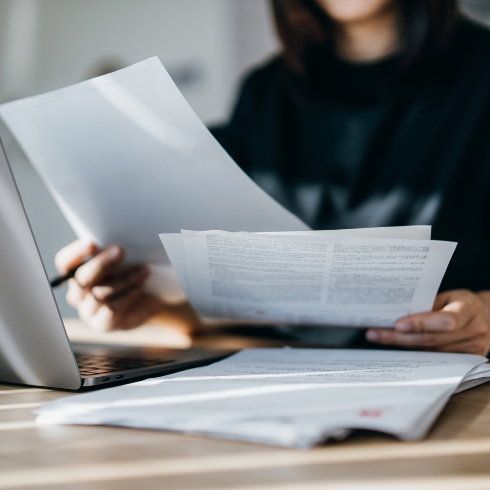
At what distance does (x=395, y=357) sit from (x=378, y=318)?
0.06 m

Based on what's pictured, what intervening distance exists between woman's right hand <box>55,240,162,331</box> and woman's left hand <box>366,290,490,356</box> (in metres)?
0.34

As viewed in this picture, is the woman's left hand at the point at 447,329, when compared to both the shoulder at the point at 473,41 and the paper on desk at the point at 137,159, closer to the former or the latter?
the paper on desk at the point at 137,159

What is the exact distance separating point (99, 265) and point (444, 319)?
0.41 m

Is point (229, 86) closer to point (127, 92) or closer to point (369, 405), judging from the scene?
point (127, 92)

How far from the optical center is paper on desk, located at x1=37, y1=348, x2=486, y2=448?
244 millimetres

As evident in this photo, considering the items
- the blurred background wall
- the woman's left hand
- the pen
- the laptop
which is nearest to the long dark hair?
the woman's left hand

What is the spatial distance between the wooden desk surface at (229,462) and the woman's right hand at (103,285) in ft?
1.02

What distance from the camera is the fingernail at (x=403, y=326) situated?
0.47 meters

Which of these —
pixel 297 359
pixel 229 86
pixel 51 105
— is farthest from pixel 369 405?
pixel 229 86

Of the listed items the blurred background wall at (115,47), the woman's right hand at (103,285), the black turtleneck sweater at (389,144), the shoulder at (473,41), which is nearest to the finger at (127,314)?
the woman's right hand at (103,285)

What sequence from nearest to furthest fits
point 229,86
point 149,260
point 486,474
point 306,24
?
1. point 486,474
2. point 149,260
3. point 306,24
4. point 229,86

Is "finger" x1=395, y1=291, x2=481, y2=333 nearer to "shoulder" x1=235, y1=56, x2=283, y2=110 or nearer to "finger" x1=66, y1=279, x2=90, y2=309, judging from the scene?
"finger" x1=66, y1=279, x2=90, y2=309

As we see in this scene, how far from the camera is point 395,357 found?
0.43m

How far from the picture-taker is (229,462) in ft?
0.75
